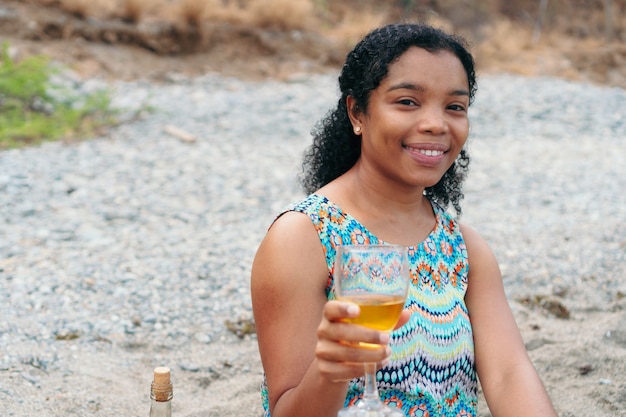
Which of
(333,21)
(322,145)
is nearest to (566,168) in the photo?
(322,145)

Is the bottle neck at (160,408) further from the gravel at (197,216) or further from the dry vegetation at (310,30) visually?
the dry vegetation at (310,30)

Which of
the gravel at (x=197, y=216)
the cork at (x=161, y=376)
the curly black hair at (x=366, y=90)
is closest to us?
the cork at (x=161, y=376)

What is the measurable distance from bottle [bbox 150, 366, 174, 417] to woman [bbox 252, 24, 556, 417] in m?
0.27

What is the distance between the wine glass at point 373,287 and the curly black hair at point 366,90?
0.88m

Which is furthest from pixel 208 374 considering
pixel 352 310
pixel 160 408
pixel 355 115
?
pixel 352 310

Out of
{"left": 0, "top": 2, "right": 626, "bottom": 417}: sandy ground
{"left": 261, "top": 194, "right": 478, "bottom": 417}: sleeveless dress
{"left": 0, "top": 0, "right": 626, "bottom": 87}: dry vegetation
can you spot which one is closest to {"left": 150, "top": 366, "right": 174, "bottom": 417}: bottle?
{"left": 261, "top": 194, "right": 478, "bottom": 417}: sleeveless dress

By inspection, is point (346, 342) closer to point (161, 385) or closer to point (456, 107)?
point (161, 385)

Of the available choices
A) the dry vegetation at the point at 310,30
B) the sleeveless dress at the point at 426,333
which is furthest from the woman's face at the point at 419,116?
the dry vegetation at the point at 310,30

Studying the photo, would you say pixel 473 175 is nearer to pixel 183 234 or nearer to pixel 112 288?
pixel 183 234

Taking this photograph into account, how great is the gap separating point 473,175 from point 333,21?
9.27 metres

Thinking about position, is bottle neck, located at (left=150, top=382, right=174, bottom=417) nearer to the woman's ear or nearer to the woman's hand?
the woman's hand

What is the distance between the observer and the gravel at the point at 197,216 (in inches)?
183

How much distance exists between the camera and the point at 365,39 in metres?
2.69

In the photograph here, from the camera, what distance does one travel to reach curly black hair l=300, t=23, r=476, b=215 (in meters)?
2.54
